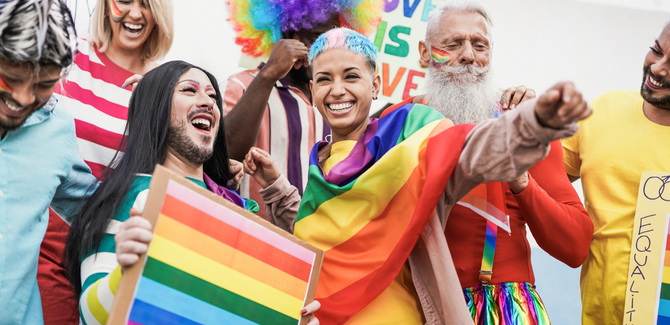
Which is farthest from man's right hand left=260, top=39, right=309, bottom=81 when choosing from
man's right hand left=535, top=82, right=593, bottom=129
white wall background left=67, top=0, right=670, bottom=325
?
white wall background left=67, top=0, right=670, bottom=325

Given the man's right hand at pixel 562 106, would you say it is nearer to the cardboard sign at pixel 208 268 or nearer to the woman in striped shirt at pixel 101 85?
the cardboard sign at pixel 208 268

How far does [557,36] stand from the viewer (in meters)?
5.29

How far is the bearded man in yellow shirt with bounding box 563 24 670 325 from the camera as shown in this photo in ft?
7.90

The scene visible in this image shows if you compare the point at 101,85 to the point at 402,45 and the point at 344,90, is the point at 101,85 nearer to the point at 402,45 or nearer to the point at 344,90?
the point at 344,90

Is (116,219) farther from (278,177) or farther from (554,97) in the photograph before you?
(554,97)

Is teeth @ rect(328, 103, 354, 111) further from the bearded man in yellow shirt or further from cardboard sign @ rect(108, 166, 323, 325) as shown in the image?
the bearded man in yellow shirt

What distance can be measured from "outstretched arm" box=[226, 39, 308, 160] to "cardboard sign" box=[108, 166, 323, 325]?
122 cm

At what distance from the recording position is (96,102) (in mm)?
2791

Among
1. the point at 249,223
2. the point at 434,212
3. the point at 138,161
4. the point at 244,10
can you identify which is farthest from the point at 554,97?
the point at 244,10

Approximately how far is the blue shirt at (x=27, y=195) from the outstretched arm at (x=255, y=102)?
978 millimetres

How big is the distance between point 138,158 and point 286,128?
115 centimetres

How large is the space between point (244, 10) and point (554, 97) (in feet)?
9.28

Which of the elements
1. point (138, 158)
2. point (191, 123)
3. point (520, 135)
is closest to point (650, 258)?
point (520, 135)

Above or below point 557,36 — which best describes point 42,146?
below
